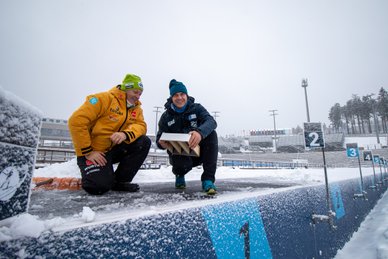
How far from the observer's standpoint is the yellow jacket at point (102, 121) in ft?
5.32

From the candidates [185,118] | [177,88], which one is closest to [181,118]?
[185,118]

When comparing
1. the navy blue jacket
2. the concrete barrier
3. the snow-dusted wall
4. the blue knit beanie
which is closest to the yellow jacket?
the navy blue jacket

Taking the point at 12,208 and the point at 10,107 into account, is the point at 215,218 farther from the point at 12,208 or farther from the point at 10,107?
the point at 10,107

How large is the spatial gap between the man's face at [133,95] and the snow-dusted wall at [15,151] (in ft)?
4.80

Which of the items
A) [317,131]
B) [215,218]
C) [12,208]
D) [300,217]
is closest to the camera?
[12,208]

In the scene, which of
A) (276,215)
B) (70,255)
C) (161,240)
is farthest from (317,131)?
(70,255)

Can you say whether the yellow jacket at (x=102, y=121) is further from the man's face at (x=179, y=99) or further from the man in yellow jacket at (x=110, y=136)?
the man's face at (x=179, y=99)

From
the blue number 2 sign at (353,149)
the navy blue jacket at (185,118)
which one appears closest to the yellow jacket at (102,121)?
the navy blue jacket at (185,118)

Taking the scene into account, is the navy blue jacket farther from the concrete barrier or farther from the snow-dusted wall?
the snow-dusted wall

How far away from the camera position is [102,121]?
1849 millimetres

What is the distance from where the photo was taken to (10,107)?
55 cm

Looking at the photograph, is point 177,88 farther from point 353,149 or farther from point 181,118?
point 353,149

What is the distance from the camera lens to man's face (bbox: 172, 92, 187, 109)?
2.28 m

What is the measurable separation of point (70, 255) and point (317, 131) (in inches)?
131
